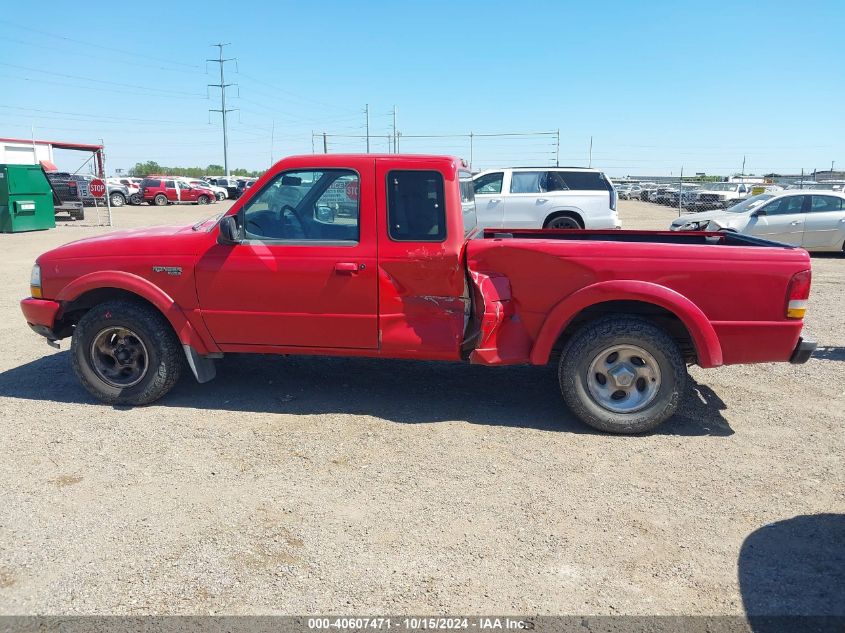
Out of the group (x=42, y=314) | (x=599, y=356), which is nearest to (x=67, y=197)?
(x=42, y=314)

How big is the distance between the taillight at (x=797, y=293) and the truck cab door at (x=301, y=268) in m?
2.75

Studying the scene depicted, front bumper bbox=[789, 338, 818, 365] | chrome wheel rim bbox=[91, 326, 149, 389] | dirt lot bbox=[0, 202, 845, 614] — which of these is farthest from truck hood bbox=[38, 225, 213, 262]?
front bumper bbox=[789, 338, 818, 365]

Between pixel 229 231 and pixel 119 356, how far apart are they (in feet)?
4.57

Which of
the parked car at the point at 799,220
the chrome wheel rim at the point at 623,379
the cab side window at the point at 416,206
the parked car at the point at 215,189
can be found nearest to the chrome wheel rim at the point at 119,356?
the cab side window at the point at 416,206

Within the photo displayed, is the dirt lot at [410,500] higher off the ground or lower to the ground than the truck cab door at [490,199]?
lower

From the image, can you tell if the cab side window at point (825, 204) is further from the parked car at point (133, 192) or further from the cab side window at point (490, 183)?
the parked car at point (133, 192)

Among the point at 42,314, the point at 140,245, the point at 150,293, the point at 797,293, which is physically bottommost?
the point at 42,314

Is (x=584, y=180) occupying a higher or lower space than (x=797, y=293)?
higher

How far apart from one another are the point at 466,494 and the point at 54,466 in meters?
2.56

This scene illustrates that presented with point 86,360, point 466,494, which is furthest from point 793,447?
point 86,360

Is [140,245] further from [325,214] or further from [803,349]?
[803,349]

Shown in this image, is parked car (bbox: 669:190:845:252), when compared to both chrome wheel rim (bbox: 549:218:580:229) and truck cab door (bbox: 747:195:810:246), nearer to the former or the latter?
truck cab door (bbox: 747:195:810:246)

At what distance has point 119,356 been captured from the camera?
510 centimetres

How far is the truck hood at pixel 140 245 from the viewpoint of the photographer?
4.89 metres
